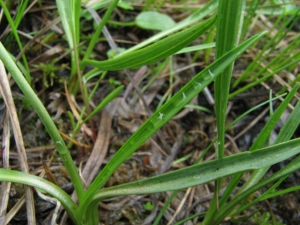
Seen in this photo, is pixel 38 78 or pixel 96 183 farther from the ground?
pixel 38 78

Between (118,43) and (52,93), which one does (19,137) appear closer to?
(52,93)

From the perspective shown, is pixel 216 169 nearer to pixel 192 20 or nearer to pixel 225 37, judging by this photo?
pixel 225 37

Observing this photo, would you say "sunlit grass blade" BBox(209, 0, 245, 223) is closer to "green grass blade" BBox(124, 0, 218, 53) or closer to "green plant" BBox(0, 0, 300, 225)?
"green plant" BBox(0, 0, 300, 225)

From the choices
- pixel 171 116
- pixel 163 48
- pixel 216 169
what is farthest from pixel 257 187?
pixel 163 48

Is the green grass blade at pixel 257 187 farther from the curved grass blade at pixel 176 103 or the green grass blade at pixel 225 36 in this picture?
the curved grass blade at pixel 176 103

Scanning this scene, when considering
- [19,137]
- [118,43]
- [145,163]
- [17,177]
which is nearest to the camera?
[17,177]

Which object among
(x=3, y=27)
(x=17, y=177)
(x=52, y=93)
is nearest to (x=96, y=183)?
(x=17, y=177)
